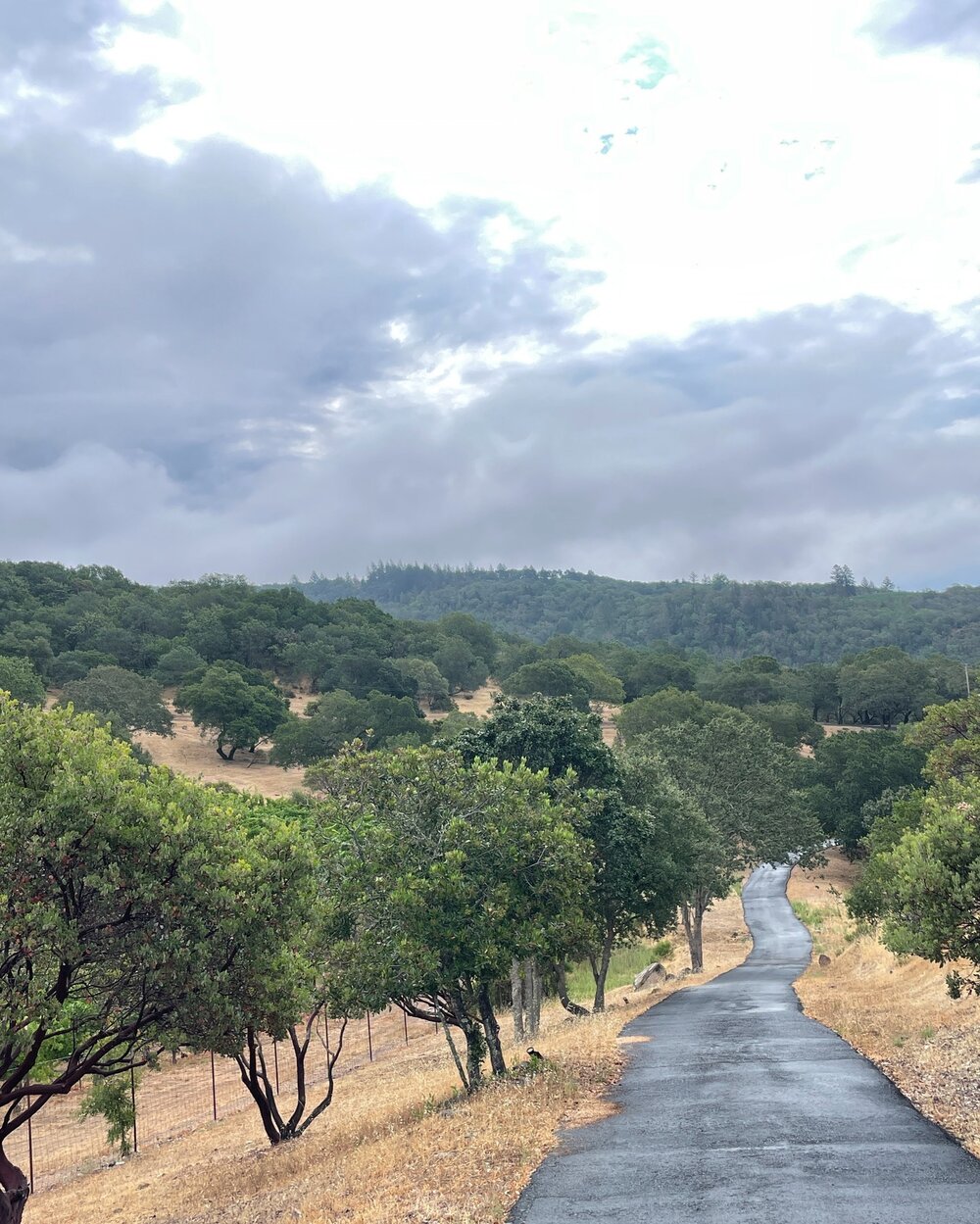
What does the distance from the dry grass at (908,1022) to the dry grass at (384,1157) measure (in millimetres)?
6444

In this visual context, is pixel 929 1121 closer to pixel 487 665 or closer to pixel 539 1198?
pixel 539 1198

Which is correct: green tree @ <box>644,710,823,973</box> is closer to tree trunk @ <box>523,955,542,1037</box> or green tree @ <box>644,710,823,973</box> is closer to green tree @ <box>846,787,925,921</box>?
green tree @ <box>846,787,925,921</box>

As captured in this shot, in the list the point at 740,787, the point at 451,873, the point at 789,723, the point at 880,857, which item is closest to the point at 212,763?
the point at 740,787

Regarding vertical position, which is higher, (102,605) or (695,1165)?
(102,605)

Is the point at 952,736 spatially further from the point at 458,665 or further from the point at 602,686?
the point at 458,665

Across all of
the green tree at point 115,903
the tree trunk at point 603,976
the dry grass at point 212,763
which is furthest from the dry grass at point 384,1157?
the dry grass at point 212,763

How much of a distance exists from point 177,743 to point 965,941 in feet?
350

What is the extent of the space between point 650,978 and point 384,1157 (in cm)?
3337

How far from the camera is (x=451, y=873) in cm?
2066

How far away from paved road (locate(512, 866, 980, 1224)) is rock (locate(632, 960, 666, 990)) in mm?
22264

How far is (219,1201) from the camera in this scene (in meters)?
21.1

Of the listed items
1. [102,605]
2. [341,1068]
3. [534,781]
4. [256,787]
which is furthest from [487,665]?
[534,781]

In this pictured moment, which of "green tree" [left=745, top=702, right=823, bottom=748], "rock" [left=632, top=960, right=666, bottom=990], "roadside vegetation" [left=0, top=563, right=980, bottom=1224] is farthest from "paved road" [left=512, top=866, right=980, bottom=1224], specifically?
"green tree" [left=745, top=702, right=823, bottom=748]

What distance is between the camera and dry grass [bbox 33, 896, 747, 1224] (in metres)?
15.2
